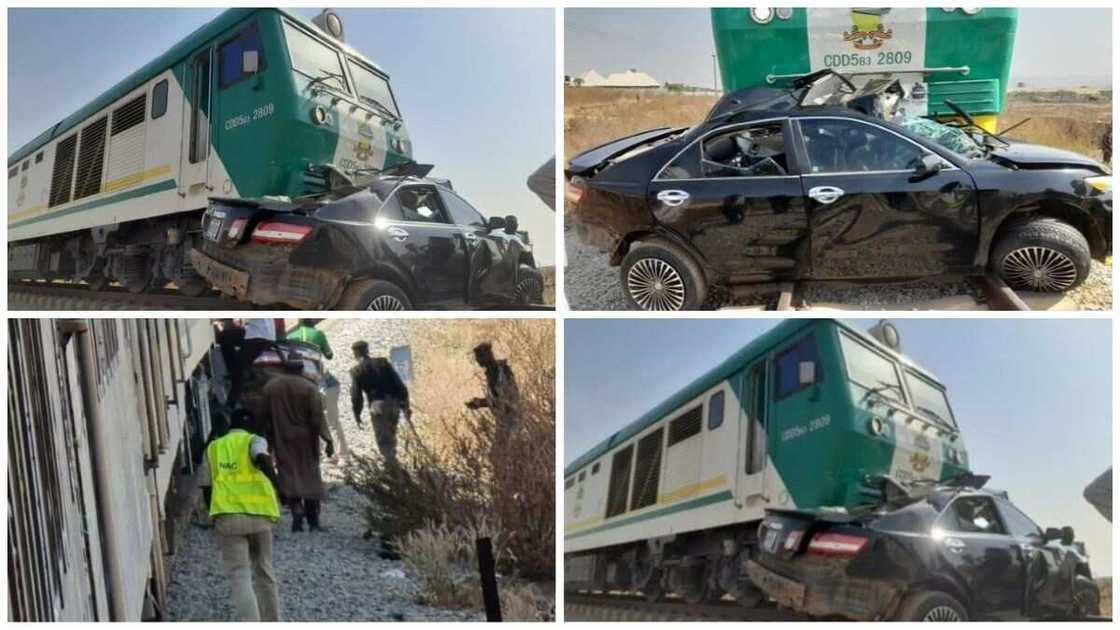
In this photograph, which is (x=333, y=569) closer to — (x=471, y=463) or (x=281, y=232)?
(x=471, y=463)

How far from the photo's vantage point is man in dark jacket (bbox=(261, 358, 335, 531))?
554cm

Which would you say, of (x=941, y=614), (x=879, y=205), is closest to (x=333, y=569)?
(x=941, y=614)

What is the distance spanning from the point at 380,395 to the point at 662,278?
172 cm

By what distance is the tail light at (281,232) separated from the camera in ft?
16.5

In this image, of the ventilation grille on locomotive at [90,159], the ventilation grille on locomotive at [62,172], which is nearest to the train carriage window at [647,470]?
the ventilation grille on locomotive at [90,159]

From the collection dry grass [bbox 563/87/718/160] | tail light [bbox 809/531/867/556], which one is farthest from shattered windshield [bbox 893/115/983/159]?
tail light [bbox 809/531/867/556]

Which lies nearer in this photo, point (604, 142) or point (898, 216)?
point (898, 216)

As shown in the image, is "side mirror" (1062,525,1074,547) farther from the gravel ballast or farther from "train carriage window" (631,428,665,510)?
the gravel ballast

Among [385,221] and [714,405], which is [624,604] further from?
[385,221]

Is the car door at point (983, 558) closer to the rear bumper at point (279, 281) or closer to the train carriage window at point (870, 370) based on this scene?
the train carriage window at point (870, 370)

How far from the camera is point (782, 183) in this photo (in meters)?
5.30

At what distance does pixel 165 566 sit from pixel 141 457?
726mm

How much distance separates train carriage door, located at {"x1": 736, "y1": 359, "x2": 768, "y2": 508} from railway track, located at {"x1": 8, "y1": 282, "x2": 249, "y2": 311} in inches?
108

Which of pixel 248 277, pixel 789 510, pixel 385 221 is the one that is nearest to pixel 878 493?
pixel 789 510
